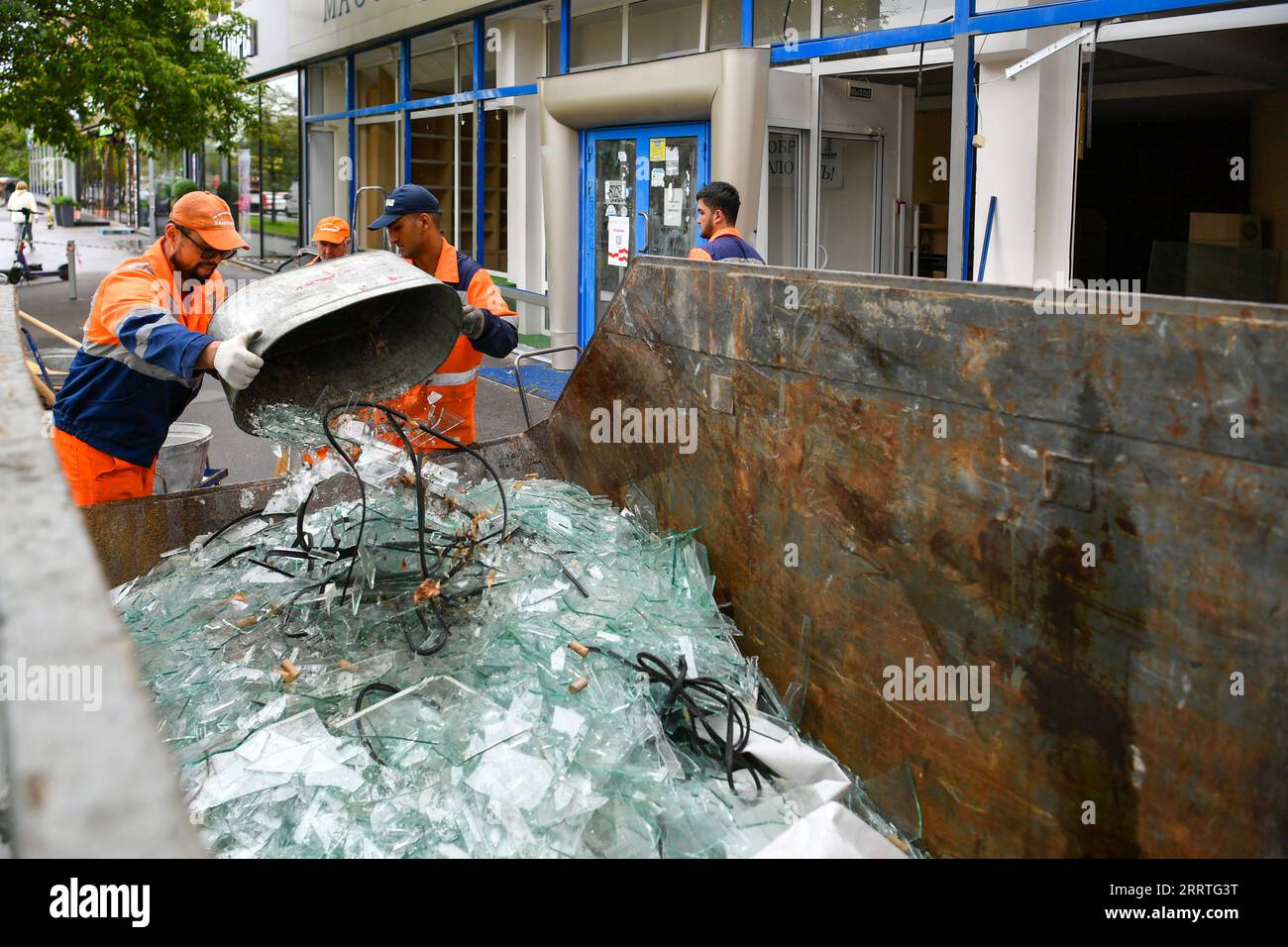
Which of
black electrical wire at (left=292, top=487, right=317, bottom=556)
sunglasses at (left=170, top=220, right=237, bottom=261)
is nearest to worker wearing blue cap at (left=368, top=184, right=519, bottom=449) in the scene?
sunglasses at (left=170, top=220, right=237, bottom=261)

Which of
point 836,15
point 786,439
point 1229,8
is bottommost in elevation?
Answer: point 786,439

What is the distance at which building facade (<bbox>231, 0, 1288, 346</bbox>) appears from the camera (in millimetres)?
6141

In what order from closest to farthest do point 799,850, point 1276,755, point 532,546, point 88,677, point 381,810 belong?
point 88,677 < point 1276,755 < point 799,850 < point 381,810 < point 532,546

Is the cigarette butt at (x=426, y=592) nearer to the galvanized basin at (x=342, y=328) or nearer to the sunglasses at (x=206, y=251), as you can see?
the galvanized basin at (x=342, y=328)

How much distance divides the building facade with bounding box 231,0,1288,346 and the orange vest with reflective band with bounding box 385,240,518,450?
122 inches

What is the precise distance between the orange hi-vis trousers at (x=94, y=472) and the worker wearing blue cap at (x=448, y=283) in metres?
1.01

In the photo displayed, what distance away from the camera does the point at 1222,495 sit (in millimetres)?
1730

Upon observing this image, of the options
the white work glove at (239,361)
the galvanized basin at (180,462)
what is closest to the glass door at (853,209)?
the galvanized basin at (180,462)

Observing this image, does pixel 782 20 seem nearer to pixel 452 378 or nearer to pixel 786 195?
pixel 786 195

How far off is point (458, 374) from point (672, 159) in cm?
475
